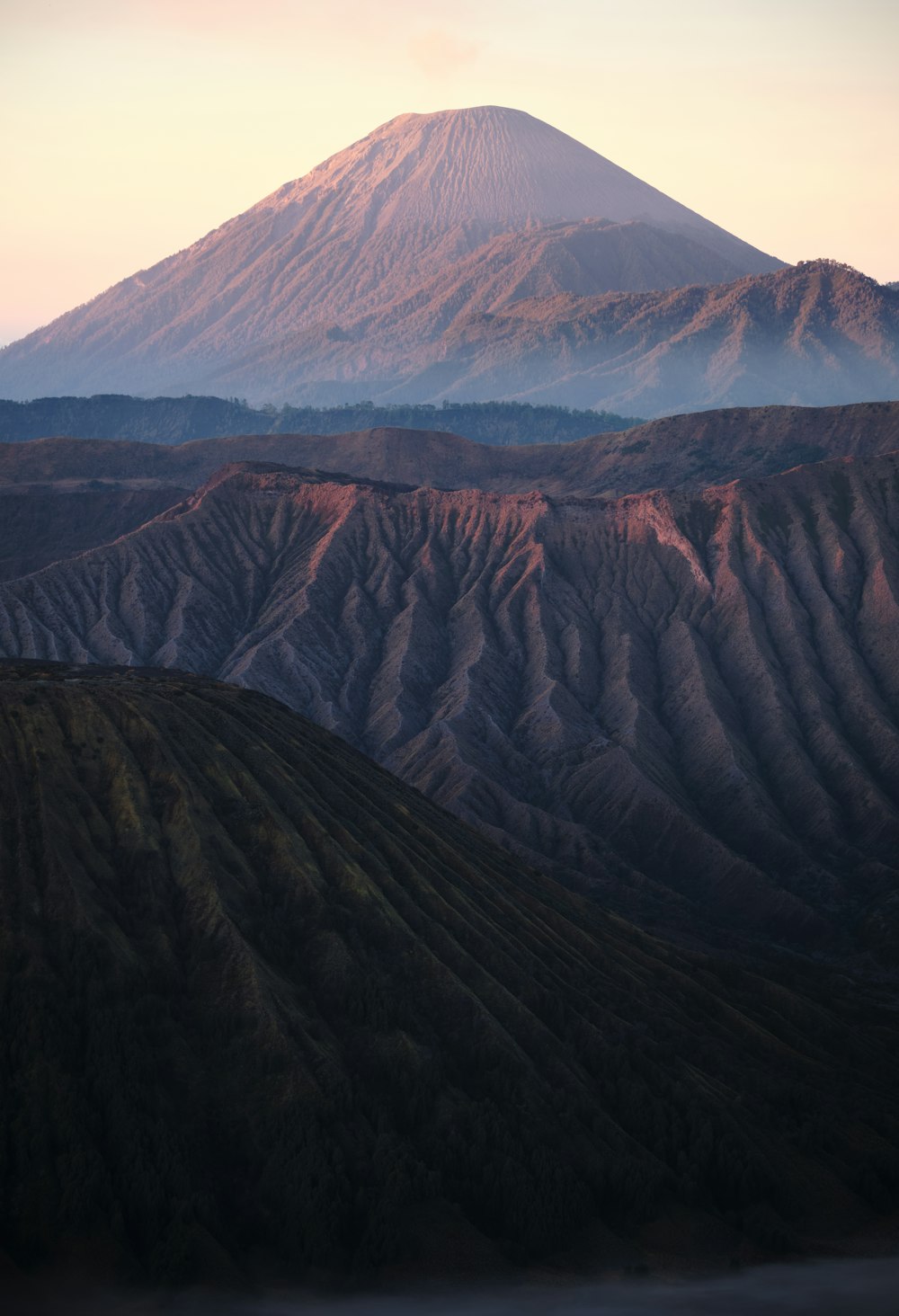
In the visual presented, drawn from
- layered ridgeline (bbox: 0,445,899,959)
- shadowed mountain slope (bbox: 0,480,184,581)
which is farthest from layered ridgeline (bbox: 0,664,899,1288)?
shadowed mountain slope (bbox: 0,480,184,581)

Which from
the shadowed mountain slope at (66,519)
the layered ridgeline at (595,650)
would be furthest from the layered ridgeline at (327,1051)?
the shadowed mountain slope at (66,519)

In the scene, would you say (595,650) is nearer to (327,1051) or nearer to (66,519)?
(66,519)

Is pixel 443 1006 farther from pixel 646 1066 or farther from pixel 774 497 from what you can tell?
pixel 774 497

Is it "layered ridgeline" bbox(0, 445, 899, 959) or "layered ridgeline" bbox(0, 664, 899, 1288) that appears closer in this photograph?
"layered ridgeline" bbox(0, 664, 899, 1288)

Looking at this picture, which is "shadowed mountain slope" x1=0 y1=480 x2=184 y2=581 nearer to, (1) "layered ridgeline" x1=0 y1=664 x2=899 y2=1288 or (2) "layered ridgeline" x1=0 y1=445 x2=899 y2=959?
(2) "layered ridgeline" x1=0 y1=445 x2=899 y2=959

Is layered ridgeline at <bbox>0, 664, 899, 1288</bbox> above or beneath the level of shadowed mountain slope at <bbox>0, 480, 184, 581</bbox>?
beneath

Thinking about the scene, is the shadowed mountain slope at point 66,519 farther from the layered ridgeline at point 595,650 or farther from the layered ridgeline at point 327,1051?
the layered ridgeline at point 327,1051
